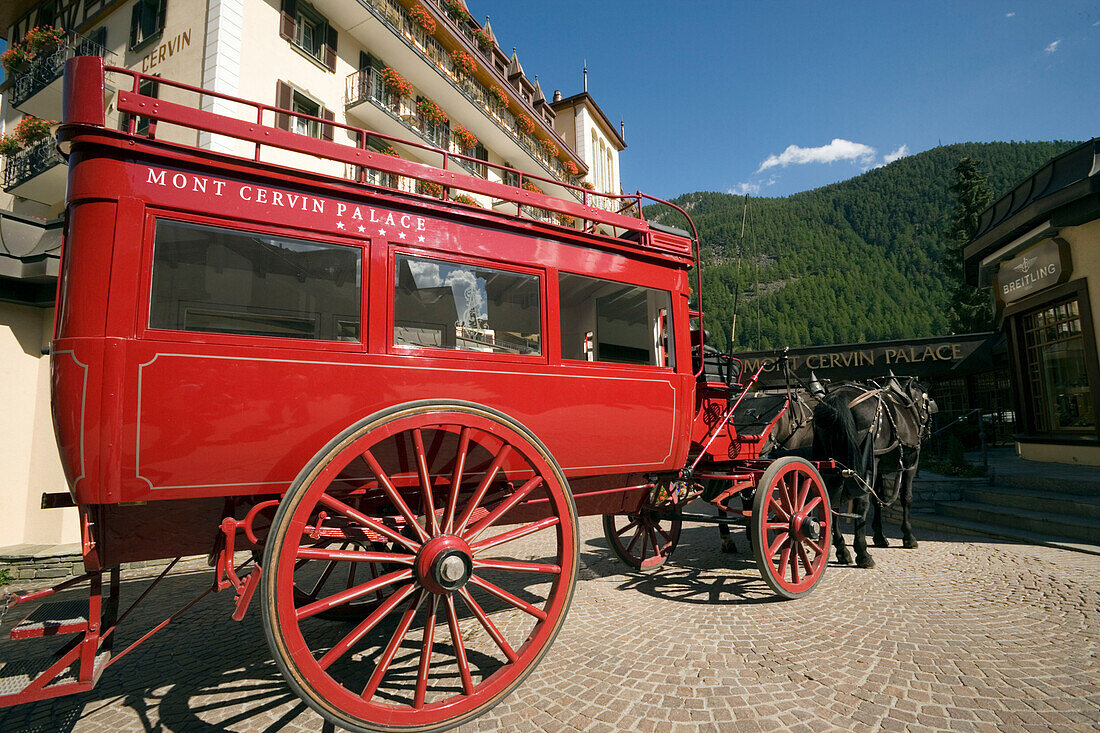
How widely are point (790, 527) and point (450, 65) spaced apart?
15956 millimetres

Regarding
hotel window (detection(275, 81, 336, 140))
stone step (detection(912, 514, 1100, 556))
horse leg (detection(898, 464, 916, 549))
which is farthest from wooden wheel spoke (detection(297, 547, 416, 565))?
hotel window (detection(275, 81, 336, 140))

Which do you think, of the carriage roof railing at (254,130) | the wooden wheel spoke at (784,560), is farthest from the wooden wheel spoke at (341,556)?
the wooden wheel spoke at (784,560)

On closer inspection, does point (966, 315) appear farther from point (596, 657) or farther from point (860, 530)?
point (596, 657)

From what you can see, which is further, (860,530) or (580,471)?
(860,530)

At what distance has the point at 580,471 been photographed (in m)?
3.36

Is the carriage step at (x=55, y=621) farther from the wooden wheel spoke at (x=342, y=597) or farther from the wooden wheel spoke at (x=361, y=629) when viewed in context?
the wooden wheel spoke at (x=361, y=629)

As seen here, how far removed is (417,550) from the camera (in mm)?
2518

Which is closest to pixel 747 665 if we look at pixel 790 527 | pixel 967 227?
pixel 790 527

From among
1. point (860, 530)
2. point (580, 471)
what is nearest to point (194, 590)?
point (580, 471)

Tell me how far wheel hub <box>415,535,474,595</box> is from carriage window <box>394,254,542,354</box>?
1.12 metres

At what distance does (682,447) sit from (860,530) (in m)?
2.71

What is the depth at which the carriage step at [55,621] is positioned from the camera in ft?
7.06

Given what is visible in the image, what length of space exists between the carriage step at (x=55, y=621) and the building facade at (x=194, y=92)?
4.40 m

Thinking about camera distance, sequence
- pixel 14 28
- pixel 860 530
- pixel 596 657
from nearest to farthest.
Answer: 1. pixel 596 657
2. pixel 860 530
3. pixel 14 28
